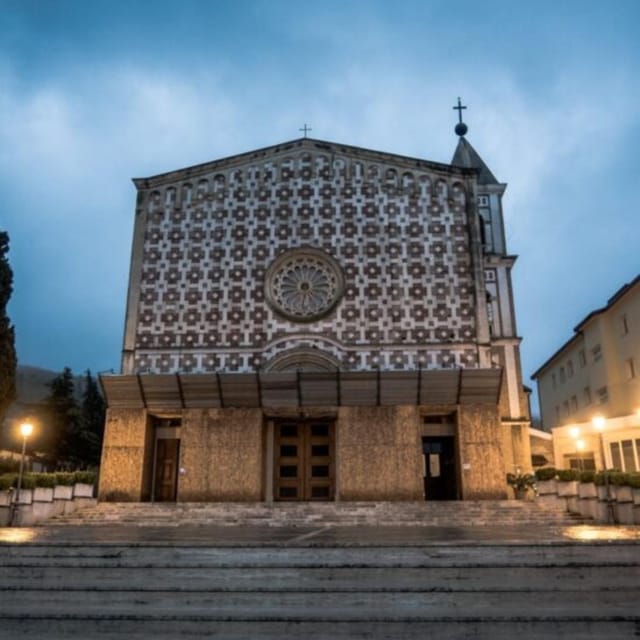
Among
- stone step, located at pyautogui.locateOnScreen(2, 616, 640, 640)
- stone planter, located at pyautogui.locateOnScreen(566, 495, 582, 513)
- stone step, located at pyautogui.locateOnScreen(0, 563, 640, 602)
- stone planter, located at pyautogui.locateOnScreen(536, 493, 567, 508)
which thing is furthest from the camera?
stone planter, located at pyautogui.locateOnScreen(536, 493, 567, 508)

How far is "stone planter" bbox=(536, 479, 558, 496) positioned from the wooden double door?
740 centimetres

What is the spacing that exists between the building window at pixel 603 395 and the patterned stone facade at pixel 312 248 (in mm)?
12966

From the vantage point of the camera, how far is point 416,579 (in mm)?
9031

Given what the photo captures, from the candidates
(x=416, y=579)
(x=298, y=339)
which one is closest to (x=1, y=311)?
(x=298, y=339)

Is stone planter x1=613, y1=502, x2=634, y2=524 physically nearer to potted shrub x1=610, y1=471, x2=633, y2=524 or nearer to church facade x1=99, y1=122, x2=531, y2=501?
potted shrub x1=610, y1=471, x2=633, y2=524

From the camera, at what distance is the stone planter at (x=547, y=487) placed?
20183 mm

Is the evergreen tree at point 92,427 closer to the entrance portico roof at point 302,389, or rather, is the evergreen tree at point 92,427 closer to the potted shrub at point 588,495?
the entrance portico roof at point 302,389

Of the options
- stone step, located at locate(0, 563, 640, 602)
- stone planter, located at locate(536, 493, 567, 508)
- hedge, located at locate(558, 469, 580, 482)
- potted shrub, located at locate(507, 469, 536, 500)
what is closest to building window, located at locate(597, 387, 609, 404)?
potted shrub, located at locate(507, 469, 536, 500)

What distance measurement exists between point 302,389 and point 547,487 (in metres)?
8.96

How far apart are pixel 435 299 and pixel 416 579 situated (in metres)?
16.4

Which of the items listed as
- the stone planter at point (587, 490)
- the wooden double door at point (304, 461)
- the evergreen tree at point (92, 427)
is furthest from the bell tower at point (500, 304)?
the evergreen tree at point (92, 427)

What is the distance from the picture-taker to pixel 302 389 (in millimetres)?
22875

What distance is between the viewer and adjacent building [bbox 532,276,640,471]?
27.4 m

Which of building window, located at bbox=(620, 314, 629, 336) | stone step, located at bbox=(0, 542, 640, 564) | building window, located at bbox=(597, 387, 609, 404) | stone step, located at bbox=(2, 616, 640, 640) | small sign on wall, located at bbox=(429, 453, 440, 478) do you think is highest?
building window, located at bbox=(620, 314, 629, 336)
